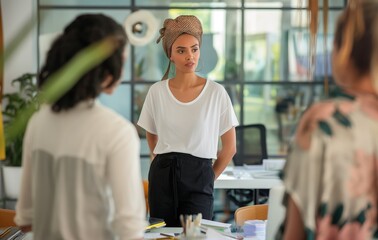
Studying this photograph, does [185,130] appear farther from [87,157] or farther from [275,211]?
[87,157]

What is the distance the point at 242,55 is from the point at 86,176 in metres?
5.87

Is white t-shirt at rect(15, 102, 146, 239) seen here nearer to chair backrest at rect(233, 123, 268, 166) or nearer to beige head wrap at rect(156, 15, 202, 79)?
beige head wrap at rect(156, 15, 202, 79)

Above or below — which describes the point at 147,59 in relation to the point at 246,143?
above

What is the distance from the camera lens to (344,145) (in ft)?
5.61

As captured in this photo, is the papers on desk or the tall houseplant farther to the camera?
the tall houseplant

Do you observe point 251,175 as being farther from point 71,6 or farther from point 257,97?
point 71,6

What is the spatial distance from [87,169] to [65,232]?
197 millimetres

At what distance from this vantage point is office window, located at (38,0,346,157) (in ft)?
24.8

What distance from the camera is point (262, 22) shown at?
768 cm

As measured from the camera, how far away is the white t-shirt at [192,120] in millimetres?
3721

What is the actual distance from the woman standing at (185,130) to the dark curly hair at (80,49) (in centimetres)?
175

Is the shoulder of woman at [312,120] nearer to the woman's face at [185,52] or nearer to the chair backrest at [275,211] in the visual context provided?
the chair backrest at [275,211]

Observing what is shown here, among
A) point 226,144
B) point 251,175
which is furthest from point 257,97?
point 226,144

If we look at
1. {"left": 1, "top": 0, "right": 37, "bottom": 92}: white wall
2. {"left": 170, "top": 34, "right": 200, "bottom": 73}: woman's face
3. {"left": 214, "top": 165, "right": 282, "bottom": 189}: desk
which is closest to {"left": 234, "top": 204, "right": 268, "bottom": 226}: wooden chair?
{"left": 170, "top": 34, "right": 200, "bottom": 73}: woman's face
